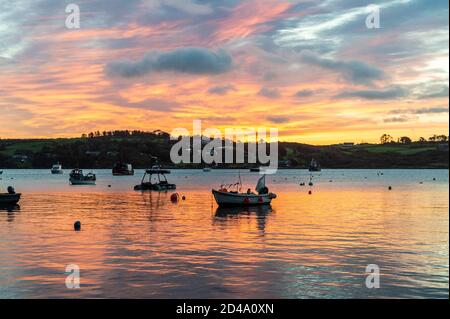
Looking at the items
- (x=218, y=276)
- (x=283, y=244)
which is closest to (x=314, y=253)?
(x=283, y=244)

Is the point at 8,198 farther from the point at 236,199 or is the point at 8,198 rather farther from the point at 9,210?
the point at 236,199

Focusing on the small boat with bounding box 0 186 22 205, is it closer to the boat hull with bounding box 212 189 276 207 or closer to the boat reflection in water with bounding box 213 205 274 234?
the boat hull with bounding box 212 189 276 207

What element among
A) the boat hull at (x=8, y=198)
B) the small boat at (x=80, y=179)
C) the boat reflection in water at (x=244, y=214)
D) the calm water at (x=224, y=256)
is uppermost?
the small boat at (x=80, y=179)

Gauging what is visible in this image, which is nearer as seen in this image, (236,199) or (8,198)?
(236,199)

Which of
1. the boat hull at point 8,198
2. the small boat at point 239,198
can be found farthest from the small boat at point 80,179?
the small boat at point 239,198

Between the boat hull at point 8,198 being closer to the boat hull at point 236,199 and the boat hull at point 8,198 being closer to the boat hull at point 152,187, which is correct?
the boat hull at point 236,199

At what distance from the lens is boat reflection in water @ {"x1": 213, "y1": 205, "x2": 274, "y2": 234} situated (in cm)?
5462

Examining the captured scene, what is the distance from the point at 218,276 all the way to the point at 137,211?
4243 cm

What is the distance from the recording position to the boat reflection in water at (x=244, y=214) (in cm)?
5462

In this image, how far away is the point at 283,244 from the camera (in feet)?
128

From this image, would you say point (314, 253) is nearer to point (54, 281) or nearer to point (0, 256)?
point (54, 281)

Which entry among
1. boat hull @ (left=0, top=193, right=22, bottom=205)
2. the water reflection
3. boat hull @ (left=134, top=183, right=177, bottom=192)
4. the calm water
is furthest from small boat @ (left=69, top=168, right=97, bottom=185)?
the calm water

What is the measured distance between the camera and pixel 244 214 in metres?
63.8

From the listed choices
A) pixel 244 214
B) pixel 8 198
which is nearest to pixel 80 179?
pixel 8 198
